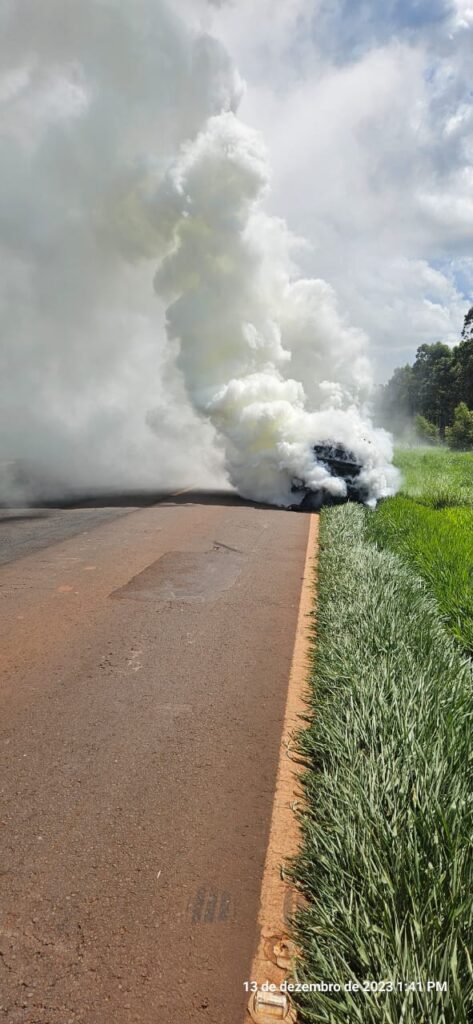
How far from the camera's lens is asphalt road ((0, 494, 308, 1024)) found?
2.02 m

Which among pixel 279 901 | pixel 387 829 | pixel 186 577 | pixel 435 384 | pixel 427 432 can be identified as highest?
pixel 435 384

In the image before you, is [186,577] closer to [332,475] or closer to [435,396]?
[332,475]

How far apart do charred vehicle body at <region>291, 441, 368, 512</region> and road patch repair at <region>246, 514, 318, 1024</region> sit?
10.7 meters

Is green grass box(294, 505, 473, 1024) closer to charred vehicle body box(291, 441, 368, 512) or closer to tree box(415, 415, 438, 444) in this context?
charred vehicle body box(291, 441, 368, 512)

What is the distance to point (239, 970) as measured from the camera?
206cm

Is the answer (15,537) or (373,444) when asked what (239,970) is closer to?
(15,537)

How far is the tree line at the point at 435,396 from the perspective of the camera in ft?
166

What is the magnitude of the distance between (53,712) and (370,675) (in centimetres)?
216

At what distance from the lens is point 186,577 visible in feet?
23.2

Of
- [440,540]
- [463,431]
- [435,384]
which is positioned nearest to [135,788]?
[440,540]

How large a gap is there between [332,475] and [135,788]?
12490 mm

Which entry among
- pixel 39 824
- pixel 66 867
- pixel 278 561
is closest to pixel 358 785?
pixel 66 867

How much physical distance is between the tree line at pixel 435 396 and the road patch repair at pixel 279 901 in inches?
1927

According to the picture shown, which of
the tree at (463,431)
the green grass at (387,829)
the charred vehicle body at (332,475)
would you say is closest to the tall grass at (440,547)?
the green grass at (387,829)
